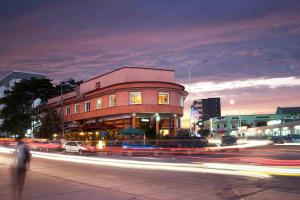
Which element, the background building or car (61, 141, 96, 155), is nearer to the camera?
car (61, 141, 96, 155)

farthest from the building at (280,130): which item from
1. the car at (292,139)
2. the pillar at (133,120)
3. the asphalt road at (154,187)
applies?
the asphalt road at (154,187)

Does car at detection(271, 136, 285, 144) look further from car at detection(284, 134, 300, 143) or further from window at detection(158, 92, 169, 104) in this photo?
A: window at detection(158, 92, 169, 104)

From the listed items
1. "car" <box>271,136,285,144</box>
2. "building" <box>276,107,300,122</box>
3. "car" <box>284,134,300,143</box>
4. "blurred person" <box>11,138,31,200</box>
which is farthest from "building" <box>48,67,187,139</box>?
"building" <box>276,107,300,122</box>

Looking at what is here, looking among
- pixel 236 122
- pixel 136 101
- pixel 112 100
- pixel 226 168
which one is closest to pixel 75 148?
pixel 136 101

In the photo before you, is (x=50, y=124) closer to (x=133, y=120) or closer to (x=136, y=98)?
(x=133, y=120)

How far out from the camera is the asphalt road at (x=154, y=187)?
11.7 m

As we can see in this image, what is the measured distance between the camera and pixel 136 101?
5300 cm

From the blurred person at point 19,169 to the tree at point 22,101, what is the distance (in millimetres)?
74579

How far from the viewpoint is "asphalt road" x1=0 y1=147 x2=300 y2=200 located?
38.2ft

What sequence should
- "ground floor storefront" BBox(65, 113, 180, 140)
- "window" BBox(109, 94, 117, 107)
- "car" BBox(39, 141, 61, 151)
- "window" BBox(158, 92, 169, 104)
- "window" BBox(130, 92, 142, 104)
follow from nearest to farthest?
"car" BBox(39, 141, 61, 151) → "ground floor storefront" BBox(65, 113, 180, 140) → "window" BBox(130, 92, 142, 104) → "window" BBox(158, 92, 169, 104) → "window" BBox(109, 94, 117, 107)

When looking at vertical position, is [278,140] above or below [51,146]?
above

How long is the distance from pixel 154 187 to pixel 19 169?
5.06 meters

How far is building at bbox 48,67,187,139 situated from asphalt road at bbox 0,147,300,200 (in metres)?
34.0

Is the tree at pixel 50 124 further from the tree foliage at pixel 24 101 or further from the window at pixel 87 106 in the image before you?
the tree foliage at pixel 24 101
